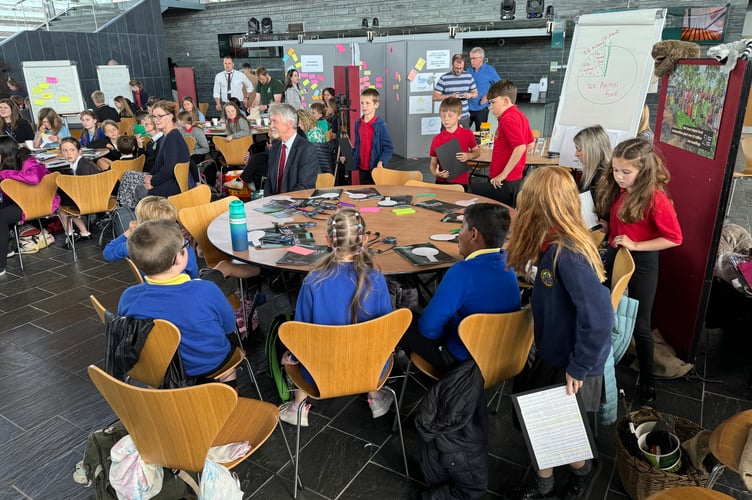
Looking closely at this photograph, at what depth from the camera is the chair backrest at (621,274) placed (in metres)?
2.12

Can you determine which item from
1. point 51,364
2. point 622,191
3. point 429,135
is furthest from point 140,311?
point 429,135

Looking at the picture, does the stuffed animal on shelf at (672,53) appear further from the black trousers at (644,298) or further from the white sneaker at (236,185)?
the white sneaker at (236,185)

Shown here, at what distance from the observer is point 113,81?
11203mm

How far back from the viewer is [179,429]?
152 centimetres

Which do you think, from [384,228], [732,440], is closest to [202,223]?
[384,228]

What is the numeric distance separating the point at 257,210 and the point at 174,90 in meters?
12.6

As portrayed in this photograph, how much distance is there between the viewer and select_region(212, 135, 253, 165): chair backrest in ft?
20.6

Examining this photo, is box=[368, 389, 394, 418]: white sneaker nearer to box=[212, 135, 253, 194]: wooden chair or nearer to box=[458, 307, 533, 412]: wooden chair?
box=[458, 307, 533, 412]: wooden chair

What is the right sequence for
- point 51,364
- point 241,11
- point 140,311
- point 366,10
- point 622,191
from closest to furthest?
1. point 140,311
2. point 622,191
3. point 51,364
4. point 366,10
5. point 241,11

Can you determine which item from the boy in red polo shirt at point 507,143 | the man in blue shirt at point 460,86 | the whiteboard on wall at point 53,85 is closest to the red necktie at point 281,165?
the boy in red polo shirt at point 507,143

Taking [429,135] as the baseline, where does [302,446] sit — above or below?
below

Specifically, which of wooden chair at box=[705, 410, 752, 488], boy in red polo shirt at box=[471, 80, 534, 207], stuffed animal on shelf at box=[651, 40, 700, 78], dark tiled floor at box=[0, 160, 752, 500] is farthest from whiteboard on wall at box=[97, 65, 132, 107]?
wooden chair at box=[705, 410, 752, 488]

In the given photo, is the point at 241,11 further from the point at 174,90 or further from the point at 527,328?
the point at 527,328

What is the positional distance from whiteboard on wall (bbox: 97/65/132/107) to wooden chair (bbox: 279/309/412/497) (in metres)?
11.1
